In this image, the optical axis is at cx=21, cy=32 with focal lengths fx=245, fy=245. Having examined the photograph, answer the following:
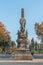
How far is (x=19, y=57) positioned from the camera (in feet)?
104

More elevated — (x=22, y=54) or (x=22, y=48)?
(x=22, y=48)

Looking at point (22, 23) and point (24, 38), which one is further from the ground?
point (22, 23)

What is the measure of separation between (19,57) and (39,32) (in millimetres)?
45559

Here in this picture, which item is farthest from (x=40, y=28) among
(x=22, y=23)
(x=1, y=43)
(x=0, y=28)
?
(x=22, y=23)

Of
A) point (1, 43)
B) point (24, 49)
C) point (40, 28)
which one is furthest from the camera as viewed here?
point (1, 43)

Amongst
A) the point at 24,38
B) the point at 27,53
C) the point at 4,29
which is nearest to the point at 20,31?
the point at 24,38

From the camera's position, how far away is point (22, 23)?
32312mm

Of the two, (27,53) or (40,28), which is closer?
(27,53)

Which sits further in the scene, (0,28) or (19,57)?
(0,28)

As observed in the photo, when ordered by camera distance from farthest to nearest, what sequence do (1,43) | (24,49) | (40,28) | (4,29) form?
(1,43)
(4,29)
(40,28)
(24,49)

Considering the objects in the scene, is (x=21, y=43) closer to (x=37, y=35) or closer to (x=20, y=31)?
(x=20, y=31)

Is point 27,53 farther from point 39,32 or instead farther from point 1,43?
point 1,43

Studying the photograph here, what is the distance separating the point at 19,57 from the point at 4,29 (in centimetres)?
5247

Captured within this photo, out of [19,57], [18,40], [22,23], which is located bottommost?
[19,57]
